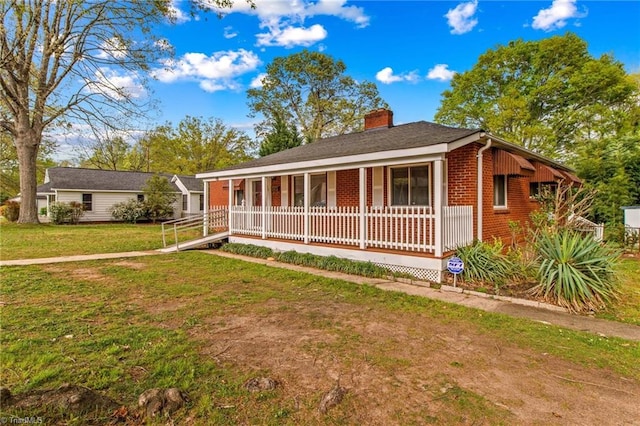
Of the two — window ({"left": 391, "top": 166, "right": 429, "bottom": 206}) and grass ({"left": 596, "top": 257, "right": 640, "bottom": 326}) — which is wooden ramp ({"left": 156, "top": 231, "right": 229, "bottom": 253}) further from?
grass ({"left": 596, "top": 257, "right": 640, "bottom": 326})

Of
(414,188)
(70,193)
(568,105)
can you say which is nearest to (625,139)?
(568,105)

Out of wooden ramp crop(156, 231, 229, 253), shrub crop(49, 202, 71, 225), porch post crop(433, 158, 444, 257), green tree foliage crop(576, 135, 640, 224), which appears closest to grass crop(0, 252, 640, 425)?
porch post crop(433, 158, 444, 257)

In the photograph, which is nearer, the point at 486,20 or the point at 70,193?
the point at 486,20

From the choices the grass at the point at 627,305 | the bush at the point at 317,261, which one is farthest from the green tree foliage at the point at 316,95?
the grass at the point at 627,305

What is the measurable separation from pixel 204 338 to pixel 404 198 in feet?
22.4

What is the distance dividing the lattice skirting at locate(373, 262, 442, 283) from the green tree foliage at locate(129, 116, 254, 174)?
3171cm

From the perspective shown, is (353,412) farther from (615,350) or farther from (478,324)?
(615,350)

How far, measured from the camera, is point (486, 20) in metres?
15.6

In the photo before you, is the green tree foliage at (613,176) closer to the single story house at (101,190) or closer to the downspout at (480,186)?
the downspout at (480,186)

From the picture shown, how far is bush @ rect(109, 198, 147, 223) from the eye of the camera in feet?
82.8

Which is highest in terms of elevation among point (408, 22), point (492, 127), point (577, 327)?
point (408, 22)

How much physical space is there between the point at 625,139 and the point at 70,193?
33.6 metres

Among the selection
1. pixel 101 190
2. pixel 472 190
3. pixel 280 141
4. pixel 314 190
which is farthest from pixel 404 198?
pixel 101 190

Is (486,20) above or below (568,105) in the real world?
above
